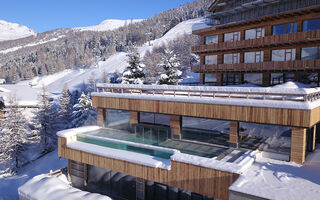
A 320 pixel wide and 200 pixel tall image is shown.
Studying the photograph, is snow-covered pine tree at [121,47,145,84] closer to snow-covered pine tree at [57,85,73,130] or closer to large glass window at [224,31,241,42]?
large glass window at [224,31,241,42]

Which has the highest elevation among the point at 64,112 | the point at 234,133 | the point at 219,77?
the point at 219,77

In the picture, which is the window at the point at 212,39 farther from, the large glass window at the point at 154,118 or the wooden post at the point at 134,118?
the wooden post at the point at 134,118

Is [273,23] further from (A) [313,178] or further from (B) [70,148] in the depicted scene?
(B) [70,148]

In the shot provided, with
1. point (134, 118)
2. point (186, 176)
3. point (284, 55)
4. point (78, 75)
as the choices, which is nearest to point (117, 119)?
point (134, 118)

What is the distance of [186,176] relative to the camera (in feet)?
35.6

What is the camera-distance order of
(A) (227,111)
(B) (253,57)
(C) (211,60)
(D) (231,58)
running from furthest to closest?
(C) (211,60) → (D) (231,58) → (B) (253,57) → (A) (227,111)

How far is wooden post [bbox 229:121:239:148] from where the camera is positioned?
1287cm

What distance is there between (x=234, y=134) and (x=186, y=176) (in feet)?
12.9

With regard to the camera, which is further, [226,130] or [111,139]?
[111,139]

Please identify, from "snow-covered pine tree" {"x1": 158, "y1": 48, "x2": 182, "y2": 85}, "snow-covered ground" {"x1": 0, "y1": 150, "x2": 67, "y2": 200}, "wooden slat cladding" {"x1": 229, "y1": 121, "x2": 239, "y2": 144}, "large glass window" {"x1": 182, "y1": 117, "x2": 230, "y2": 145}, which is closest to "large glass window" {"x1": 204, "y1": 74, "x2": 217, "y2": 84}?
"snow-covered pine tree" {"x1": 158, "y1": 48, "x2": 182, "y2": 85}

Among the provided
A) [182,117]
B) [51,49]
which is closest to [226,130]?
[182,117]

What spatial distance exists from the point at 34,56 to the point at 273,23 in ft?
498

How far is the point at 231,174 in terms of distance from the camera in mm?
9555

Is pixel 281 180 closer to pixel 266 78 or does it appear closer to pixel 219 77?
pixel 266 78
